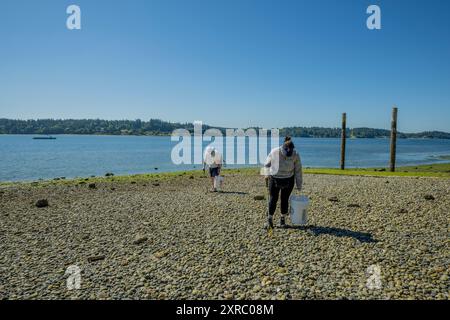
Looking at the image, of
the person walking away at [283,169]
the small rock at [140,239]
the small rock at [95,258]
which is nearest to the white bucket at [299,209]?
the person walking away at [283,169]

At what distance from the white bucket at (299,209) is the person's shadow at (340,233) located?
195mm

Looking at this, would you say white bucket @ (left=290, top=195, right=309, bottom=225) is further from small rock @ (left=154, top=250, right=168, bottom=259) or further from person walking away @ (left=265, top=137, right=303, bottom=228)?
small rock @ (left=154, top=250, right=168, bottom=259)

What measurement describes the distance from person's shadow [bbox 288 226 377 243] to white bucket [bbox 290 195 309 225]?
195 mm

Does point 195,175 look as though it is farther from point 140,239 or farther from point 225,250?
point 225,250

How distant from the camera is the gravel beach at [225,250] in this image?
5994 mm

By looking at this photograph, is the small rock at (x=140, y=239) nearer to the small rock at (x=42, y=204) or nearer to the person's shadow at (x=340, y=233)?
the person's shadow at (x=340, y=233)

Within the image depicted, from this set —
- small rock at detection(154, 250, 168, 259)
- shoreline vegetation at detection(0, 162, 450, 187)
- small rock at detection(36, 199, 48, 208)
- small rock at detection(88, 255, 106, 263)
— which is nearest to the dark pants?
small rock at detection(154, 250, 168, 259)

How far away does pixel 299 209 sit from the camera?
32.6 ft

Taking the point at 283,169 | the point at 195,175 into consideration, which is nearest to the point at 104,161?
the point at 195,175

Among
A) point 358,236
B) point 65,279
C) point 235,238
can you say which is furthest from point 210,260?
point 358,236

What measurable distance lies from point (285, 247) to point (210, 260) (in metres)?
1.94

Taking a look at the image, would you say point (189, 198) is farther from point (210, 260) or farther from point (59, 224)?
point (210, 260)

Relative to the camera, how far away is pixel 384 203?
13.5 meters

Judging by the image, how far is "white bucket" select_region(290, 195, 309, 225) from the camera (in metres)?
9.88
